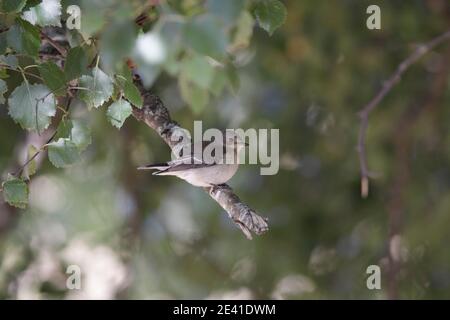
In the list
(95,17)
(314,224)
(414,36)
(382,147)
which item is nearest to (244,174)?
(314,224)

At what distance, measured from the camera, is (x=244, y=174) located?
22.6 ft

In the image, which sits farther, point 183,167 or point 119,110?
point 183,167

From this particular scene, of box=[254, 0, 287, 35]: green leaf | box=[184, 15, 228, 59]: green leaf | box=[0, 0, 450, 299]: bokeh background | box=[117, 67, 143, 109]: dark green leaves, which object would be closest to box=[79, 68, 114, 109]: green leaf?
box=[117, 67, 143, 109]: dark green leaves

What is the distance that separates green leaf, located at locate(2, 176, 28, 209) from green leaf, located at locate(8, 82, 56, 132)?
0.20m

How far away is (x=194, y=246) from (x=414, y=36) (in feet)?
8.91

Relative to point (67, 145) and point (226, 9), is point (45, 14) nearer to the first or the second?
point (67, 145)

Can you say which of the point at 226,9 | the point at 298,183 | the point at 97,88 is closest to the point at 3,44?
the point at 97,88

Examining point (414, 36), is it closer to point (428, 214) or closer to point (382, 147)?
point (382, 147)

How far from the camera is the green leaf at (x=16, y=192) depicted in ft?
8.55

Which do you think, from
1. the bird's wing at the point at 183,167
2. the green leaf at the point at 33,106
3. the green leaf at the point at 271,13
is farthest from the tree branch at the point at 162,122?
the green leaf at the point at 271,13

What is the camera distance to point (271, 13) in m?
2.65

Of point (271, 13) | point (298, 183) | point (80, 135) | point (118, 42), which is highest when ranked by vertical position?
point (298, 183)

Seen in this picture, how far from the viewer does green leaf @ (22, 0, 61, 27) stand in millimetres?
2555

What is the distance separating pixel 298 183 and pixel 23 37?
4.59 m
